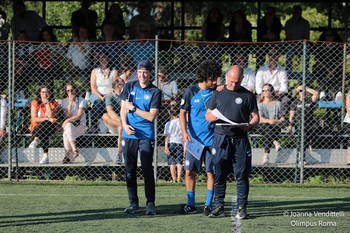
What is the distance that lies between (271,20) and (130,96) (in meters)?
7.67

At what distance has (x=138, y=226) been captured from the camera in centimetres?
1000

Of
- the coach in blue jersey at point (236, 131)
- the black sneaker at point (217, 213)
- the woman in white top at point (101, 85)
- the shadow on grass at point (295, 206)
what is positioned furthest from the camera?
the woman in white top at point (101, 85)

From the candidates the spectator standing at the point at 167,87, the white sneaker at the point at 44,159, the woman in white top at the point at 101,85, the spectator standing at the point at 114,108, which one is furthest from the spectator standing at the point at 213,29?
the white sneaker at the point at 44,159

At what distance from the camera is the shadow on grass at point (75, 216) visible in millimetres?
10303

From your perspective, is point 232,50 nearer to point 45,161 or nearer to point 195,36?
point 45,161

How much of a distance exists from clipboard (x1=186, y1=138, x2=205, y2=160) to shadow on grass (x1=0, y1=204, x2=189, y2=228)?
0.82 meters

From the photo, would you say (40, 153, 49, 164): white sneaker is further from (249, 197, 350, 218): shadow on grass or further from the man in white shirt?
(249, 197, 350, 218): shadow on grass

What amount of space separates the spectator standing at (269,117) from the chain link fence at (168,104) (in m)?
0.02

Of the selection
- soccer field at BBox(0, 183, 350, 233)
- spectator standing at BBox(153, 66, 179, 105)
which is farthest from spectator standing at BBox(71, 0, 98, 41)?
soccer field at BBox(0, 183, 350, 233)

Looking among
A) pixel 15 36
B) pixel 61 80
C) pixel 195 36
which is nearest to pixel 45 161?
pixel 61 80

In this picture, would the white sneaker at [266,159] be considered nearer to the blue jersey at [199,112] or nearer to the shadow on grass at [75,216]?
the shadow on grass at [75,216]

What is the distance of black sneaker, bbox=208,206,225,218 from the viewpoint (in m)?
10.7

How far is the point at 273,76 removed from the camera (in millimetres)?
15539

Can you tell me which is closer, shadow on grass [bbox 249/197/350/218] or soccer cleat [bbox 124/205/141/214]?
soccer cleat [bbox 124/205/141/214]
